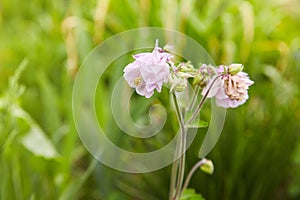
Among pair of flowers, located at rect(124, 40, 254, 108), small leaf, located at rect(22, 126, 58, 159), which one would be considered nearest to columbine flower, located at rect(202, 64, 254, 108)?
pair of flowers, located at rect(124, 40, 254, 108)

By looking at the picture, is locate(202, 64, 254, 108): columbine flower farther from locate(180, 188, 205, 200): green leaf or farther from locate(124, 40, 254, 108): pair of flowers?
locate(180, 188, 205, 200): green leaf

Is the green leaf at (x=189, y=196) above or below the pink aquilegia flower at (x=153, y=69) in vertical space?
below

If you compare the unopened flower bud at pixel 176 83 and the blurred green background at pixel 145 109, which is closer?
the unopened flower bud at pixel 176 83

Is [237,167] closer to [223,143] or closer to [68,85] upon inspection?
[223,143]

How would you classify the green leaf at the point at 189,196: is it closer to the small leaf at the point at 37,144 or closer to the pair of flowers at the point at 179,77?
the pair of flowers at the point at 179,77

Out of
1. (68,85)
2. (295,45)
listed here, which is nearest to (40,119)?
(68,85)

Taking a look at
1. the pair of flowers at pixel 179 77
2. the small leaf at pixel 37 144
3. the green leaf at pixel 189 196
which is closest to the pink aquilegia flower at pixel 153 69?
the pair of flowers at pixel 179 77
